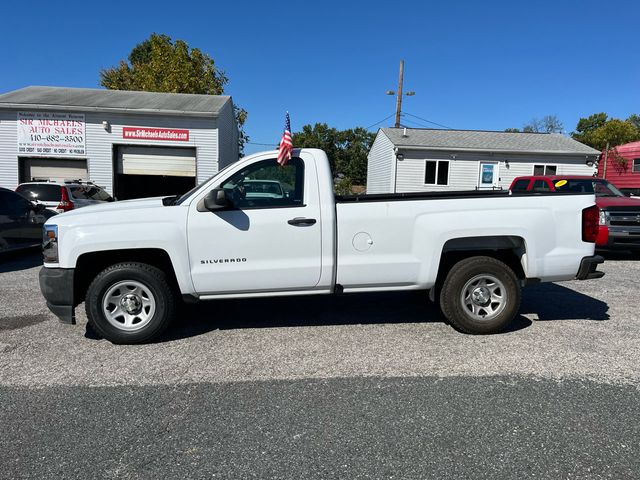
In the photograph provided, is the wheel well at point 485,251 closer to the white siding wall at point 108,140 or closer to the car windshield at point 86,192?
the car windshield at point 86,192

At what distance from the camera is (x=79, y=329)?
4977 millimetres

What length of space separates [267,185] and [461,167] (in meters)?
20.5

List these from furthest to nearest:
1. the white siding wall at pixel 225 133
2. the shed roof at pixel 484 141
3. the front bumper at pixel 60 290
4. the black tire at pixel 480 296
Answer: the shed roof at pixel 484 141
the white siding wall at pixel 225 133
the black tire at pixel 480 296
the front bumper at pixel 60 290

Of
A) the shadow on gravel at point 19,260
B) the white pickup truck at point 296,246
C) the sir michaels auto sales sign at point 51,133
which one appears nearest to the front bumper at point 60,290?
the white pickup truck at point 296,246

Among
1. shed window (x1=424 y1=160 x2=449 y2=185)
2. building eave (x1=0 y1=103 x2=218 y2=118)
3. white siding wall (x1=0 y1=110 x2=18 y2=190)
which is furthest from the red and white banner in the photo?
shed window (x1=424 y1=160 x2=449 y2=185)

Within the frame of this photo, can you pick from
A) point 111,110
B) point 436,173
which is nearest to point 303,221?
point 111,110

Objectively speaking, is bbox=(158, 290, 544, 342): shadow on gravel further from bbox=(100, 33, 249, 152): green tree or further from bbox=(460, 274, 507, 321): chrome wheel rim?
bbox=(100, 33, 249, 152): green tree

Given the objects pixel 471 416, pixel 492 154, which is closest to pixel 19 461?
pixel 471 416

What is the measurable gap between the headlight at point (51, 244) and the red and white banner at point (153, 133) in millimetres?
14127

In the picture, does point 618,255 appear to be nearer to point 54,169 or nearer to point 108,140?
point 108,140

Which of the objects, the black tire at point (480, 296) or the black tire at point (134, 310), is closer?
the black tire at point (134, 310)

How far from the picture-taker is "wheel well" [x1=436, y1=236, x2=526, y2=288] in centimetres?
473

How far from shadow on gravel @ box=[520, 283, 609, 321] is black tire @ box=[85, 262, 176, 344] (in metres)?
4.31

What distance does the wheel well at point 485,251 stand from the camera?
4.73 m
